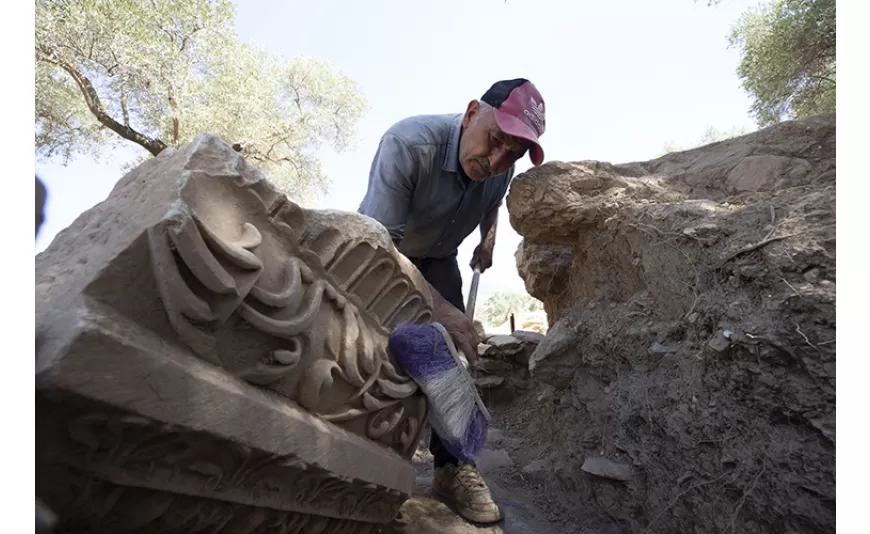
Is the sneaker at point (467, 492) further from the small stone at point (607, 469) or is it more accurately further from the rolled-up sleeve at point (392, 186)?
the rolled-up sleeve at point (392, 186)

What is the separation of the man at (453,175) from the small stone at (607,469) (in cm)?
43

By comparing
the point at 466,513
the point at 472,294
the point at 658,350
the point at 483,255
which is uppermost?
the point at 483,255

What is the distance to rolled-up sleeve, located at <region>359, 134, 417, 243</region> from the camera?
1.68 metres

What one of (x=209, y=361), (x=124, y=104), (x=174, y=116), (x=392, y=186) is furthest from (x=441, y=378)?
(x=174, y=116)

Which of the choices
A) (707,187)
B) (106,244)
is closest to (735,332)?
(707,187)

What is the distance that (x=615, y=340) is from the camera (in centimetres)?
184

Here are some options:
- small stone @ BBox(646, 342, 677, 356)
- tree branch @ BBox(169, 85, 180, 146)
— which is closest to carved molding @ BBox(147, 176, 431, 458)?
small stone @ BBox(646, 342, 677, 356)

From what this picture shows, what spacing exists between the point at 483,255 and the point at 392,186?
2.65ft

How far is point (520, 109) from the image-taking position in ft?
5.56

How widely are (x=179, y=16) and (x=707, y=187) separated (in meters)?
5.20

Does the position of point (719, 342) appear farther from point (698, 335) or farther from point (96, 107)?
point (96, 107)

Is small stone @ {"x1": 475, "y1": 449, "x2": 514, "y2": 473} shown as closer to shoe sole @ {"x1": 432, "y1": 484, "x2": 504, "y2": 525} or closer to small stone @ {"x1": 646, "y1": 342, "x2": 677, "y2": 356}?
shoe sole @ {"x1": 432, "y1": 484, "x2": 504, "y2": 525}

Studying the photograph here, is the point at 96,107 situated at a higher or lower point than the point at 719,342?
higher

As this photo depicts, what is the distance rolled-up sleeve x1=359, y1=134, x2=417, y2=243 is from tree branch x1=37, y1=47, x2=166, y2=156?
1.56 metres
